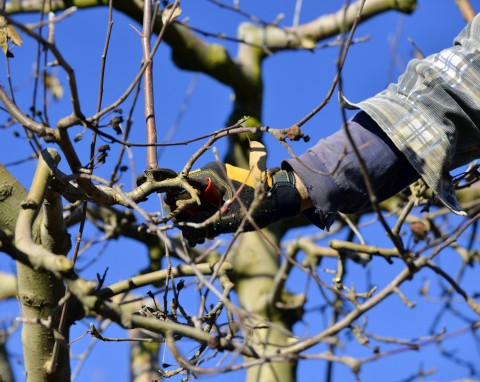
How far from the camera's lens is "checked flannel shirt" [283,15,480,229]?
6.70 ft

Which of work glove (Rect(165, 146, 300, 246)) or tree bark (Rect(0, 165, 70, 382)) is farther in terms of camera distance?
tree bark (Rect(0, 165, 70, 382))

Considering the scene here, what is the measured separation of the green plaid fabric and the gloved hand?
314mm

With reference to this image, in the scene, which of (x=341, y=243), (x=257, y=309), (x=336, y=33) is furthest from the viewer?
(x=336, y=33)

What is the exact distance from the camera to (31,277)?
86.0 inches

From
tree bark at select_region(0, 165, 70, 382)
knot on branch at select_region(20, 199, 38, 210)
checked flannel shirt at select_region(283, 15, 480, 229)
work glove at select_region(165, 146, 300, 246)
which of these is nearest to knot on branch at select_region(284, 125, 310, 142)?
work glove at select_region(165, 146, 300, 246)

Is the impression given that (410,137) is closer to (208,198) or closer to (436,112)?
(436,112)

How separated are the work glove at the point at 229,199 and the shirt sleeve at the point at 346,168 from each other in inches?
2.3

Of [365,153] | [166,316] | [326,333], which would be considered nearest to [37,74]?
[166,316]

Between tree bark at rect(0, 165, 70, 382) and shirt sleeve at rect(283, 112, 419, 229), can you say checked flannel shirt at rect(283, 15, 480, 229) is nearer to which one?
shirt sleeve at rect(283, 112, 419, 229)

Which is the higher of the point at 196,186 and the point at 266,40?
the point at 266,40

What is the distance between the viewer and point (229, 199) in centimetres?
192

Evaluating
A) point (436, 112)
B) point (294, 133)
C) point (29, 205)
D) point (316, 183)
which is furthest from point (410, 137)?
point (29, 205)

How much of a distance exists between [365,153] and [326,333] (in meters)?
0.73

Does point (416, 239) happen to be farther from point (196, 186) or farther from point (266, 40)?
point (266, 40)
